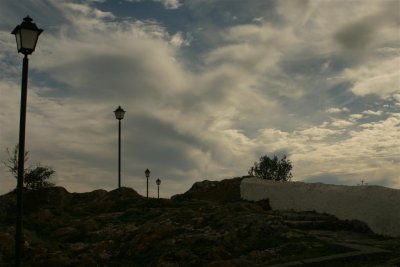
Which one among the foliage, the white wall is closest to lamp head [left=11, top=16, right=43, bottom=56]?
the white wall

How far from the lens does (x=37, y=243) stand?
595 inches

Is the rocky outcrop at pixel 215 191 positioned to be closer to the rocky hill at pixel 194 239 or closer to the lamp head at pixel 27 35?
the rocky hill at pixel 194 239

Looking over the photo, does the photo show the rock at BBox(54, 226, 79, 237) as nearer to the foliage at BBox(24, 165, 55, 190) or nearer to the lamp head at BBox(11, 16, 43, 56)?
the lamp head at BBox(11, 16, 43, 56)

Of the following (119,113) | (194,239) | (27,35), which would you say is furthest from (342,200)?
(119,113)

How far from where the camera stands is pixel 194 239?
13.4 metres

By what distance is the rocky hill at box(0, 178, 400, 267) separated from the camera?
37.9ft

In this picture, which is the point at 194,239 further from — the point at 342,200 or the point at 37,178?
the point at 37,178

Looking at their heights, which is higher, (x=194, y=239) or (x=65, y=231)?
(x=65, y=231)

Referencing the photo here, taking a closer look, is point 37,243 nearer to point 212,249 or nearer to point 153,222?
point 153,222

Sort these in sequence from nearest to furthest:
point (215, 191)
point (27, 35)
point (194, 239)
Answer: point (27, 35), point (194, 239), point (215, 191)

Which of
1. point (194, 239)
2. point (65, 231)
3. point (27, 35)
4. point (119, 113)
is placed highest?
point (119, 113)

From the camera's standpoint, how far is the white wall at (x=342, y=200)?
14367 mm

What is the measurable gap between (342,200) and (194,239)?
19.2 feet

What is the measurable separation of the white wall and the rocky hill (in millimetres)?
421
